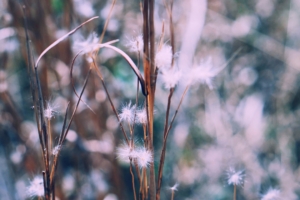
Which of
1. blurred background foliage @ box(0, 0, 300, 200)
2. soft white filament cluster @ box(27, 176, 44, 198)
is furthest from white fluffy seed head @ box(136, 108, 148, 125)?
blurred background foliage @ box(0, 0, 300, 200)

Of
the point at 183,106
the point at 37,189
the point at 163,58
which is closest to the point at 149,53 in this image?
the point at 163,58

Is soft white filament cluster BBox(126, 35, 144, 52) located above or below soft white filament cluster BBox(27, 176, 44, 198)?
above

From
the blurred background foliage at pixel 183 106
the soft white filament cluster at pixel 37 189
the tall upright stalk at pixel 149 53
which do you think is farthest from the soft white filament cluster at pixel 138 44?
the blurred background foliage at pixel 183 106

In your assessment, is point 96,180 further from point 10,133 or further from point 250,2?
point 250,2

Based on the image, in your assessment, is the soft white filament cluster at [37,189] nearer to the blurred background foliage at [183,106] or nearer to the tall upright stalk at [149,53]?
the tall upright stalk at [149,53]

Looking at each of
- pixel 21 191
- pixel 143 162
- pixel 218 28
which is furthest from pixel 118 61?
pixel 143 162

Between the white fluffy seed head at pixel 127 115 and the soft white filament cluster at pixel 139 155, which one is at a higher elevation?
the white fluffy seed head at pixel 127 115

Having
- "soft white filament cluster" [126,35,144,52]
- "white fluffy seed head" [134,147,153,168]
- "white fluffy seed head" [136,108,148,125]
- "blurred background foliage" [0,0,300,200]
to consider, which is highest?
"blurred background foliage" [0,0,300,200]

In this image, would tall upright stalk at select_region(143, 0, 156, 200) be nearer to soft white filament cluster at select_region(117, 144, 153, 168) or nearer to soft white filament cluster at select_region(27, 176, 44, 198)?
soft white filament cluster at select_region(117, 144, 153, 168)
